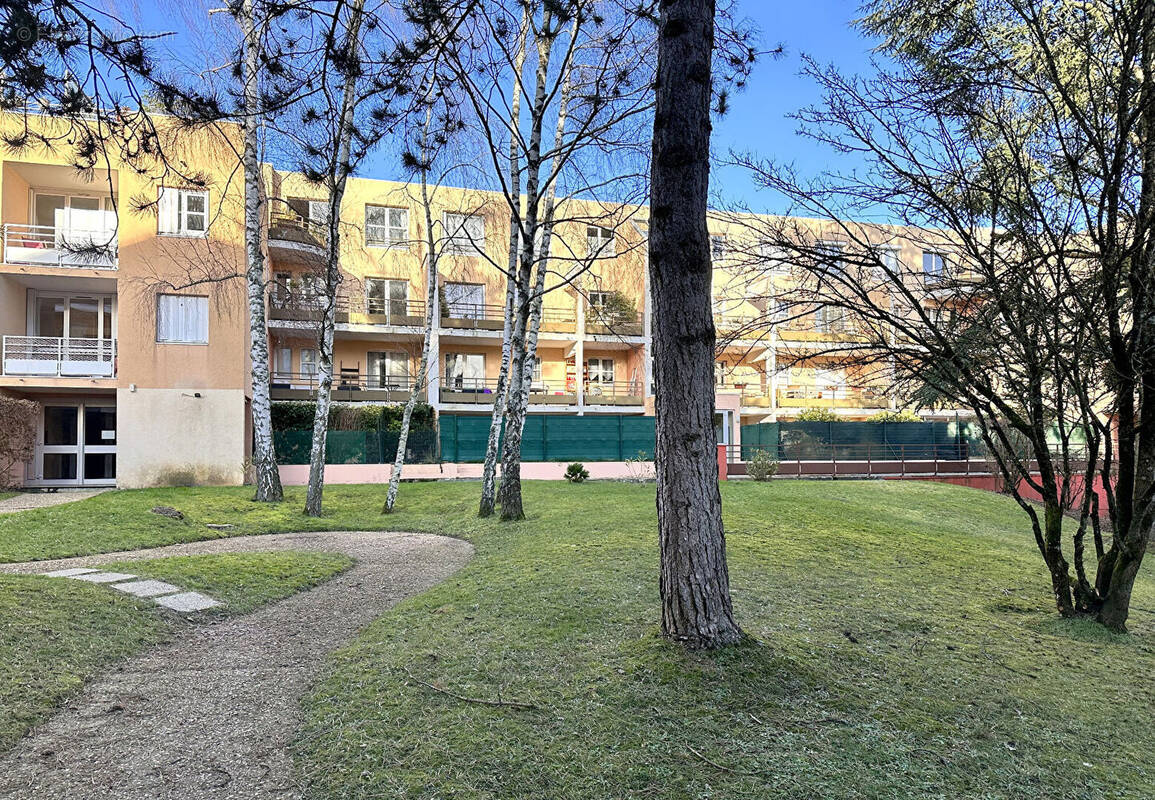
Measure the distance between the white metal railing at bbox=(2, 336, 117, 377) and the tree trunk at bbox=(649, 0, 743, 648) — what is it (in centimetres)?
1984

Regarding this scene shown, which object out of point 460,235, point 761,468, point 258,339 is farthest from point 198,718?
point 761,468

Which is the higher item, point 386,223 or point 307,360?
point 386,223

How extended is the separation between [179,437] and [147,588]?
13.6 meters

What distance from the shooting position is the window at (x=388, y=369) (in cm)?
2845

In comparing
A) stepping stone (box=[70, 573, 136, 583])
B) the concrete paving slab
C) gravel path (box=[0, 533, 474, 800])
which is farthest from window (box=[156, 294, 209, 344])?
gravel path (box=[0, 533, 474, 800])

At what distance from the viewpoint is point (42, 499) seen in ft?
51.7

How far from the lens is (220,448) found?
18.6 m

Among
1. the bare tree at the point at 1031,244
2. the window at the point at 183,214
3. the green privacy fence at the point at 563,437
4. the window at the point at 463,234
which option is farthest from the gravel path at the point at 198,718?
the green privacy fence at the point at 563,437

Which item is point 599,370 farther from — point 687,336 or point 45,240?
point 687,336

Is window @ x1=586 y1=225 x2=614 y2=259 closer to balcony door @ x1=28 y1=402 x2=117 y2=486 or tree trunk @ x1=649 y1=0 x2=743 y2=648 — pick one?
tree trunk @ x1=649 y1=0 x2=743 y2=648

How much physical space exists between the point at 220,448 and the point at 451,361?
12498 mm

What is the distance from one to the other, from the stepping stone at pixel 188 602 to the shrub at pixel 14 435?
48.2 ft

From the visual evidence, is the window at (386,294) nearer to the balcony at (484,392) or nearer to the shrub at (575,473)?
the balcony at (484,392)

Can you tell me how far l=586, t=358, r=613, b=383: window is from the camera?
105 feet
